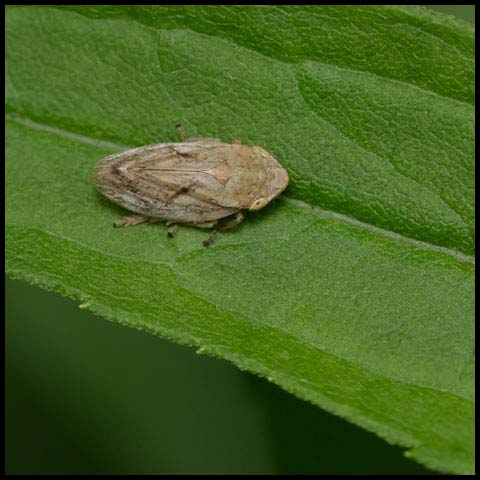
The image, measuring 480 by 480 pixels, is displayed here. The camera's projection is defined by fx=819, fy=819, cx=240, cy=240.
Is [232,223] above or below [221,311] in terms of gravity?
above

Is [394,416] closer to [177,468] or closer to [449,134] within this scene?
[449,134]

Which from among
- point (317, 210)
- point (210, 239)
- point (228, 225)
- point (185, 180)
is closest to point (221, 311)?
point (210, 239)

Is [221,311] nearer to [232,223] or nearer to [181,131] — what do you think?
[232,223]

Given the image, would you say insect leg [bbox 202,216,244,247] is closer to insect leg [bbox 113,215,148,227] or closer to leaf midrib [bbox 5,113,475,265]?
leaf midrib [bbox 5,113,475,265]

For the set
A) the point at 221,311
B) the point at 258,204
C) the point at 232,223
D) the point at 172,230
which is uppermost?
the point at 258,204

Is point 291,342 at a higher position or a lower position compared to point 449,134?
lower

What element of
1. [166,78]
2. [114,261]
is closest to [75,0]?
[166,78]

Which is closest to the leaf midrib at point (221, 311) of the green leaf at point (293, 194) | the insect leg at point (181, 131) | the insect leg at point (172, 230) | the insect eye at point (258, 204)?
the green leaf at point (293, 194)
